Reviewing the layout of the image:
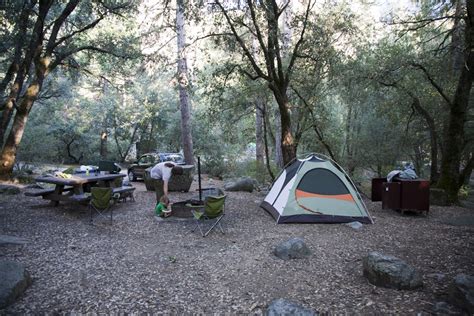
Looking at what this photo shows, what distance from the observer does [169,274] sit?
178 inches

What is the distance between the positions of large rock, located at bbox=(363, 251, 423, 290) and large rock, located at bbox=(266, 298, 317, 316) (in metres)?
1.11

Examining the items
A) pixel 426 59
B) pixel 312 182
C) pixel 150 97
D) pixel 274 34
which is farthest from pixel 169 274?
pixel 150 97

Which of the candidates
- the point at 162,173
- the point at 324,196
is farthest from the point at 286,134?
the point at 162,173

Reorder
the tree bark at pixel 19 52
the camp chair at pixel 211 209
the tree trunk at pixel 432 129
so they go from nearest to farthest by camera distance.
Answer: the camp chair at pixel 211 209 → the tree bark at pixel 19 52 → the tree trunk at pixel 432 129

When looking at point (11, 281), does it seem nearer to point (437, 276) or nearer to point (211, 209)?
point (211, 209)

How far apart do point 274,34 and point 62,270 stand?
7.13 metres

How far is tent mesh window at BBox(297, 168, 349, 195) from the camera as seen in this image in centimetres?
731

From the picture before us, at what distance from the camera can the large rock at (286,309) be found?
11.1 ft

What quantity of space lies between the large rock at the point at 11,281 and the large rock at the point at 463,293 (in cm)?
454

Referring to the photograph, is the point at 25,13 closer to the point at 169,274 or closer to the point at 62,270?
the point at 62,270

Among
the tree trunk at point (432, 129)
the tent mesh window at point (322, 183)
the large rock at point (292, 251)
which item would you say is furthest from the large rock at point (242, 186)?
the large rock at point (292, 251)

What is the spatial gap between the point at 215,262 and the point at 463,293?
3.05 m

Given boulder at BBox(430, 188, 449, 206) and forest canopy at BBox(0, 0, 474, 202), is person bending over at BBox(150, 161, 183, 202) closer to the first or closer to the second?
forest canopy at BBox(0, 0, 474, 202)

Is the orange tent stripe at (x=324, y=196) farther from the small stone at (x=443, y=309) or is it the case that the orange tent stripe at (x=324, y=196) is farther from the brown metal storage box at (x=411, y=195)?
the small stone at (x=443, y=309)
